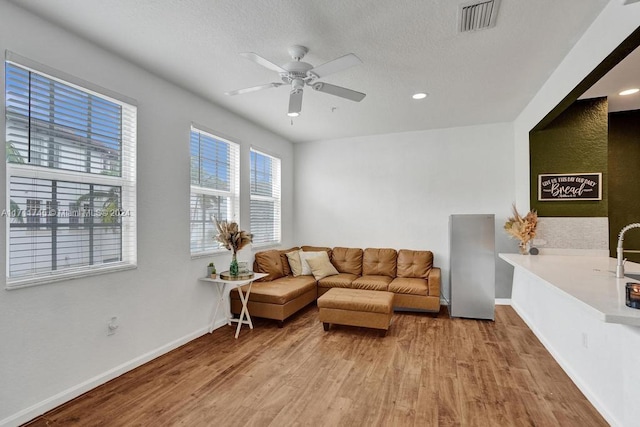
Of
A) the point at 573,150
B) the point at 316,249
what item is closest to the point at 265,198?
the point at 316,249

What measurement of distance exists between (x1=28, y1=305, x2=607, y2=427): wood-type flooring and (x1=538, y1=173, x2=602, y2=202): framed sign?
174 centimetres

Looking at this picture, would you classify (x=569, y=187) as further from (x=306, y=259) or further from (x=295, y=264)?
(x=295, y=264)

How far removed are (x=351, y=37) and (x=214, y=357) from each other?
10.7 ft

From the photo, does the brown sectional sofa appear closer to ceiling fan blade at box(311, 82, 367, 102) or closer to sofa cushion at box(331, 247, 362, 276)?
sofa cushion at box(331, 247, 362, 276)

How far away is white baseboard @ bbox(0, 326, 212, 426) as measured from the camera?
6.93ft

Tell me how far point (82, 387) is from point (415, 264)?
14.1 feet

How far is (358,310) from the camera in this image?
373 centimetres

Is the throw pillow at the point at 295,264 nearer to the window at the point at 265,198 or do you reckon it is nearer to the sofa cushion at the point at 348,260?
the window at the point at 265,198

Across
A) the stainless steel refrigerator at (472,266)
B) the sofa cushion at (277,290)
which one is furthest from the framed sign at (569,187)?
the sofa cushion at (277,290)

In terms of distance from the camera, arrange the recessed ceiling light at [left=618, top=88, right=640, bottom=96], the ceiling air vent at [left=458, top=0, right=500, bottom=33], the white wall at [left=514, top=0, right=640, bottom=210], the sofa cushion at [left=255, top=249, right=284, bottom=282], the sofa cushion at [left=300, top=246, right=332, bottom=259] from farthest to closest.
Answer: the sofa cushion at [left=300, top=246, right=332, bottom=259] < the sofa cushion at [left=255, top=249, right=284, bottom=282] < the recessed ceiling light at [left=618, top=88, right=640, bottom=96] < the ceiling air vent at [left=458, top=0, right=500, bottom=33] < the white wall at [left=514, top=0, right=640, bottom=210]

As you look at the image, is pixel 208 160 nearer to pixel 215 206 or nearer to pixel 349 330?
pixel 215 206

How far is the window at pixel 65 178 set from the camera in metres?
2.17

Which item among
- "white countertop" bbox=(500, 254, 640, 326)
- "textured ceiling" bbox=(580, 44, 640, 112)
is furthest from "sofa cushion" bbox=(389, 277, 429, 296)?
"textured ceiling" bbox=(580, 44, 640, 112)

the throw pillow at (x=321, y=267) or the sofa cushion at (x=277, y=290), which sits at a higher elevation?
the throw pillow at (x=321, y=267)
